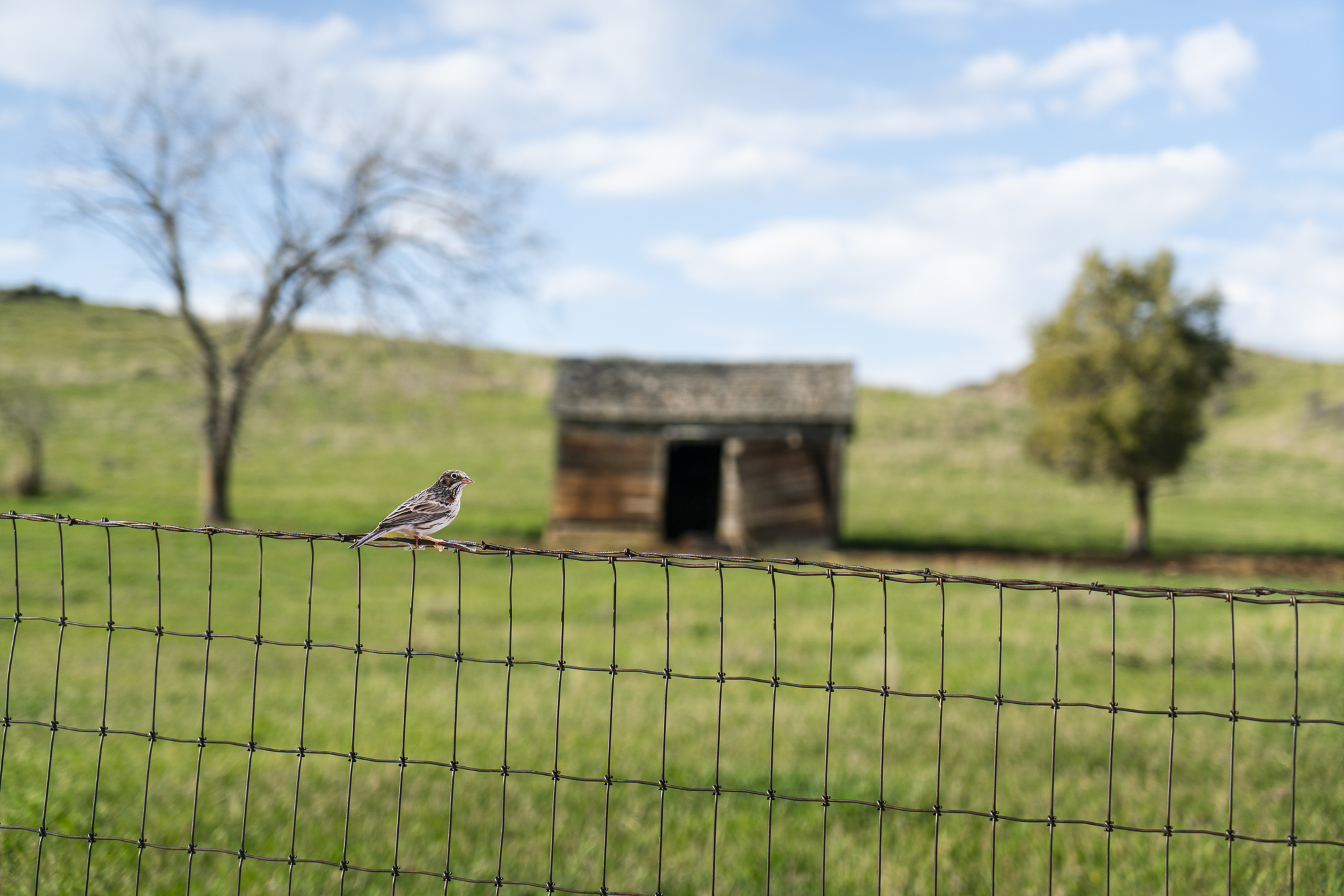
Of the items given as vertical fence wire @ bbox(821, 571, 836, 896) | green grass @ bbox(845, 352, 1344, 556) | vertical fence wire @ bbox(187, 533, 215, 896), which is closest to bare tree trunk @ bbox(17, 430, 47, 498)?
green grass @ bbox(845, 352, 1344, 556)

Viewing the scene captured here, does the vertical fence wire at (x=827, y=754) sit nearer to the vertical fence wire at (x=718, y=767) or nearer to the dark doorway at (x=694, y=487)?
the vertical fence wire at (x=718, y=767)

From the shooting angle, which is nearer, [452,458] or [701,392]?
[701,392]

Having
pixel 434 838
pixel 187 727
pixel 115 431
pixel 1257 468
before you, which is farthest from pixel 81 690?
pixel 1257 468

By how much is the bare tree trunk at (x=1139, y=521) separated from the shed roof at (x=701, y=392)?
821cm

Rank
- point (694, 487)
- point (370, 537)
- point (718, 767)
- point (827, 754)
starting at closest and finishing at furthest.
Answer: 1. point (370, 537)
2. point (718, 767)
3. point (827, 754)
4. point (694, 487)

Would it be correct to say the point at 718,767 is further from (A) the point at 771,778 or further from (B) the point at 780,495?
(B) the point at 780,495

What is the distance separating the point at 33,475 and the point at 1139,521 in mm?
29198

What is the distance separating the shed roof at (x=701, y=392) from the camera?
25.9 meters

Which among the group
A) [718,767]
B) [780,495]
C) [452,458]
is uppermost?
[452,458]

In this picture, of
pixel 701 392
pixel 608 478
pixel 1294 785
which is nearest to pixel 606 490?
pixel 608 478

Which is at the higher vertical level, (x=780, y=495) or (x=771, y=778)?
(x=780, y=495)

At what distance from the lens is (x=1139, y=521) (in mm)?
27438

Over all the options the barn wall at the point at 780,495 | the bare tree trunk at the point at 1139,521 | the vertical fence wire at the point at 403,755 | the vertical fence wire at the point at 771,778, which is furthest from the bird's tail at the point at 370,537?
the bare tree trunk at the point at 1139,521

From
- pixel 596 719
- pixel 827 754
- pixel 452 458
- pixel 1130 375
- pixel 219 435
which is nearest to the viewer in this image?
pixel 827 754
